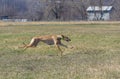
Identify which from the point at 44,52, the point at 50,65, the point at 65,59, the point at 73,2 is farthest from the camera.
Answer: the point at 73,2

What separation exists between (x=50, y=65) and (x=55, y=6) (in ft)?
275

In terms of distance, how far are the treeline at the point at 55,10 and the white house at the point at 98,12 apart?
1149mm

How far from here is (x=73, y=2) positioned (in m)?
102

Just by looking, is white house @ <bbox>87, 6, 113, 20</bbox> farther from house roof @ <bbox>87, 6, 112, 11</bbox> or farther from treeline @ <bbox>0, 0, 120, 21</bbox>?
treeline @ <bbox>0, 0, 120, 21</bbox>

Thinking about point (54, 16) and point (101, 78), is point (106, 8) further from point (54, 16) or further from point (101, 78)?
point (101, 78)

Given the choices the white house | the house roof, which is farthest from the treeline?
the white house

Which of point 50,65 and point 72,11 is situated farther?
point 72,11

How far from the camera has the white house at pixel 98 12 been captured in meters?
96.7

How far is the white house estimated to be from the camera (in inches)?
3808

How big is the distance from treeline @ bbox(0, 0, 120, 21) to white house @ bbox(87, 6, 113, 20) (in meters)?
1.15

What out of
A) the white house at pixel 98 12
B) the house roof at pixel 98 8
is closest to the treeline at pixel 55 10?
the house roof at pixel 98 8

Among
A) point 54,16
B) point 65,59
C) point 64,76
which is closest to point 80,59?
point 65,59

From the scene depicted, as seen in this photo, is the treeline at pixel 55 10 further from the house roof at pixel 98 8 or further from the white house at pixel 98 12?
the white house at pixel 98 12

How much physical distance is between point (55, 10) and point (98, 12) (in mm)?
10667
